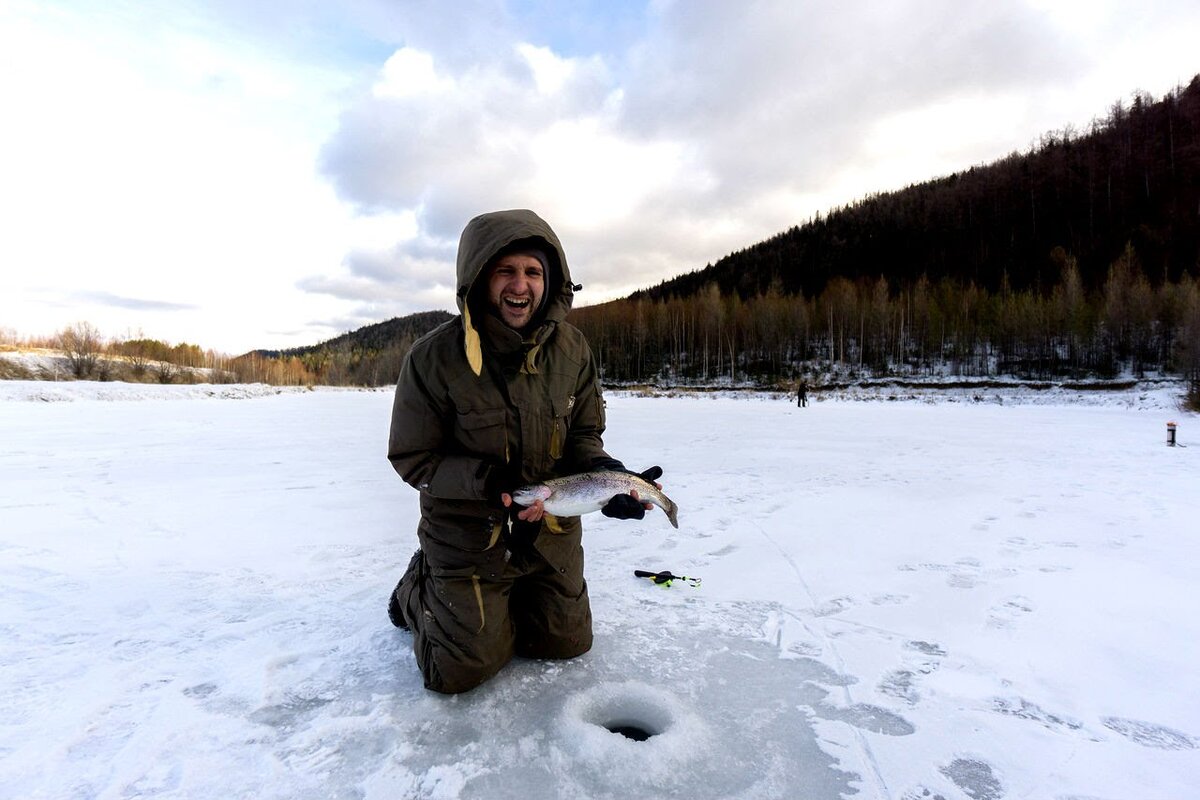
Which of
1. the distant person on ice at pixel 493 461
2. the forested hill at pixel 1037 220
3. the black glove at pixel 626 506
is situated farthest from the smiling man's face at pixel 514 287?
the forested hill at pixel 1037 220

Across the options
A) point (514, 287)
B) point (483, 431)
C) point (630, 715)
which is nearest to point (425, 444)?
point (483, 431)

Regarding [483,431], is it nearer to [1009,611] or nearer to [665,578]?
[665,578]

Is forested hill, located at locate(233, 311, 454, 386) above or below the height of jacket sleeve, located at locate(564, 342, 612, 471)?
above

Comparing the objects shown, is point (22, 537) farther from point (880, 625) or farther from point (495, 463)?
point (880, 625)

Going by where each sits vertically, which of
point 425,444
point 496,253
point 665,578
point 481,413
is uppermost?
point 496,253

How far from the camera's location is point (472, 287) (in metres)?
2.54

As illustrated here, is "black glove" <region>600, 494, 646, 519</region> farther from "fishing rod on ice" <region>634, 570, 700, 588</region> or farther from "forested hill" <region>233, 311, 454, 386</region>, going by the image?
"forested hill" <region>233, 311, 454, 386</region>

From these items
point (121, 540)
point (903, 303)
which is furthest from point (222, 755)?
point (903, 303)

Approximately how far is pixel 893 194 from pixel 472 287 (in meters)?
117

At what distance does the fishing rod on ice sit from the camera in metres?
3.66

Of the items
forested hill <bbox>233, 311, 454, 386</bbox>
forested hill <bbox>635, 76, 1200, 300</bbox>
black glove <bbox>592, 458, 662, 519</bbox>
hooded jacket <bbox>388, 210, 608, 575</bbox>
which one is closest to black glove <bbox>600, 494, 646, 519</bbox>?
black glove <bbox>592, 458, 662, 519</bbox>

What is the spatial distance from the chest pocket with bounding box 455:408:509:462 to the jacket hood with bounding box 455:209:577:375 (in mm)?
207

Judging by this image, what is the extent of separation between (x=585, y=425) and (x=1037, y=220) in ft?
325

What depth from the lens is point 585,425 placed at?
2.95m
